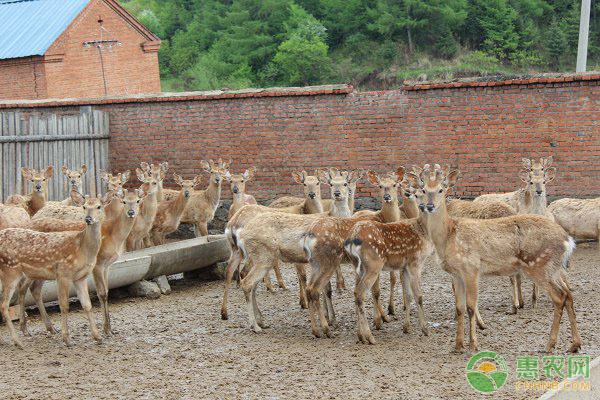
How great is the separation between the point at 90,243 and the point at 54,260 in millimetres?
440

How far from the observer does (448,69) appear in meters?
40.2

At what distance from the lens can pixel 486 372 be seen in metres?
8.51

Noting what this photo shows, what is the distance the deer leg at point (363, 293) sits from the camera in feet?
31.8

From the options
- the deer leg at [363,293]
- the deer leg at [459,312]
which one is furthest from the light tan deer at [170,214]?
A: the deer leg at [459,312]

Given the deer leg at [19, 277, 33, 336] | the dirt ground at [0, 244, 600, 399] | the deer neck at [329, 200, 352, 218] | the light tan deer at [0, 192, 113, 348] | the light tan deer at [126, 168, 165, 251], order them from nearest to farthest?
the dirt ground at [0, 244, 600, 399], the light tan deer at [0, 192, 113, 348], the deer leg at [19, 277, 33, 336], the deer neck at [329, 200, 352, 218], the light tan deer at [126, 168, 165, 251]

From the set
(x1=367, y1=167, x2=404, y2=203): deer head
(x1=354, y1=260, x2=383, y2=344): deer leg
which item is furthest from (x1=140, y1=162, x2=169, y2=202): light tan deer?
(x1=354, y1=260, x2=383, y2=344): deer leg

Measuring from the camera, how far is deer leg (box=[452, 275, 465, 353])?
925 cm

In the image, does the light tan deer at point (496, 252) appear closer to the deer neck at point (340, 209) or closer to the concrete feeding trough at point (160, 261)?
the deer neck at point (340, 209)

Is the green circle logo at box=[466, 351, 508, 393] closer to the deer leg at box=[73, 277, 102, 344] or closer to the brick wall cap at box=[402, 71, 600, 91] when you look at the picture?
the deer leg at box=[73, 277, 102, 344]

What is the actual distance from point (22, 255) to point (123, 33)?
20.4 metres

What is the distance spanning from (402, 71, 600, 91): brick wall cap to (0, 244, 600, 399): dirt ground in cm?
458

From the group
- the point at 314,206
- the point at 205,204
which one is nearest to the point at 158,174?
the point at 205,204

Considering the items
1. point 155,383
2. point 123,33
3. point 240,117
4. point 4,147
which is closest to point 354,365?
point 155,383

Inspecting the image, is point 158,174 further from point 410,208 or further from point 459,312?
point 459,312
